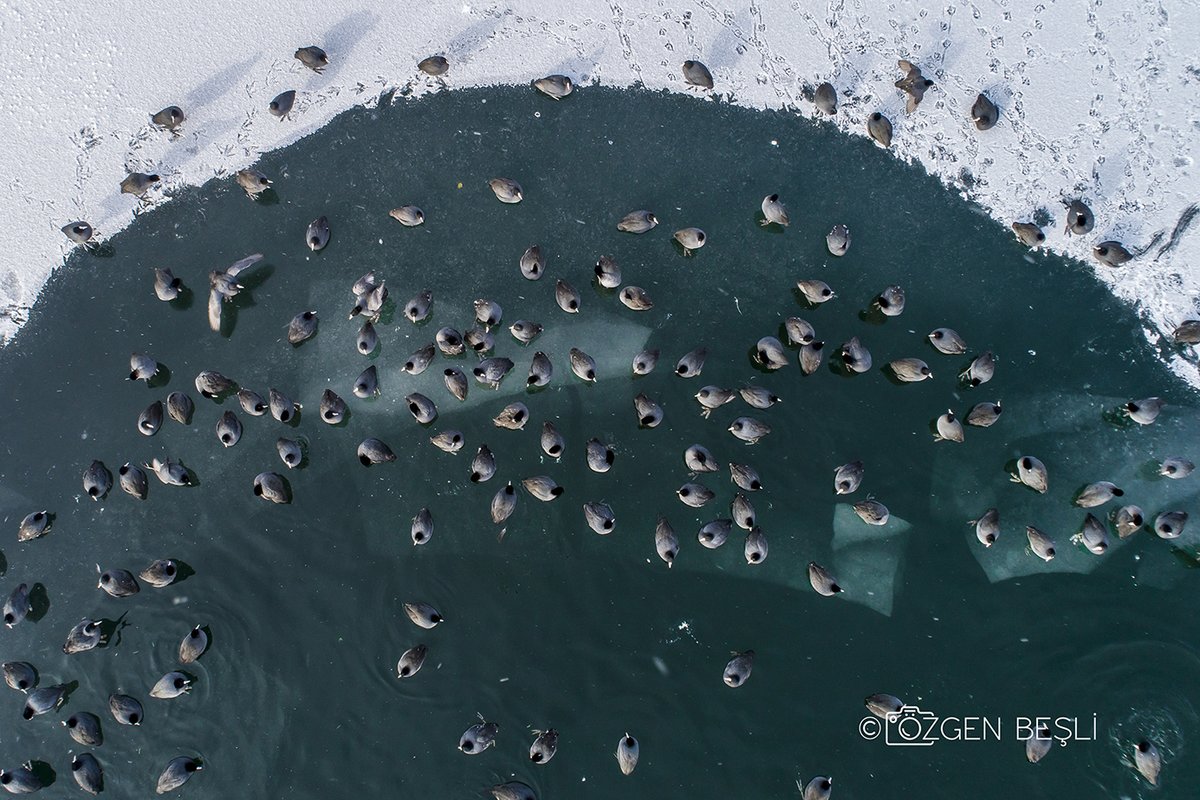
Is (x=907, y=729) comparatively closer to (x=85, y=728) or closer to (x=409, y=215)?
(x=409, y=215)

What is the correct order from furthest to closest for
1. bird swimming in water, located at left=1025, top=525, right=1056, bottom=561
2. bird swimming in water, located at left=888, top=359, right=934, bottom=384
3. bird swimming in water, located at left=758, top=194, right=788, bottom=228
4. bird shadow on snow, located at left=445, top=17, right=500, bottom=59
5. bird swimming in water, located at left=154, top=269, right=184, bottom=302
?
1. bird shadow on snow, located at left=445, top=17, right=500, bottom=59
2. bird swimming in water, located at left=154, top=269, right=184, bottom=302
3. bird swimming in water, located at left=758, top=194, right=788, bottom=228
4. bird swimming in water, located at left=888, top=359, right=934, bottom=384
5. bird swimming in water, located at left=1025, top=525, right=1056, bottom=561

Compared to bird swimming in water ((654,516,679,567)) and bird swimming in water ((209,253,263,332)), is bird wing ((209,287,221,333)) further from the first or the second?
bird swimming in water ((654,516,679,567))

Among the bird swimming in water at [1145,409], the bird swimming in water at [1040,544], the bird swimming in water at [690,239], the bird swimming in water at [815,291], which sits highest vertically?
the bird swimming in water at [690,239]

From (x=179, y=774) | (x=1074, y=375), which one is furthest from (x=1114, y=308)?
(x=179, y=774)

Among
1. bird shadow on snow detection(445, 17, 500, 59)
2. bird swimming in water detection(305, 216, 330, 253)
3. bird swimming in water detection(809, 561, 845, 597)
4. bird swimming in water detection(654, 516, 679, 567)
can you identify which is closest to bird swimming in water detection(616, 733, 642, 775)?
bird swimming in water detection(654, 516, 679, 567)

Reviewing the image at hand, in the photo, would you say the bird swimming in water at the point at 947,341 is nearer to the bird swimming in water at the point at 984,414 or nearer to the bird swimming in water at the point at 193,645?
the bird swimming in water at the point at 984,414

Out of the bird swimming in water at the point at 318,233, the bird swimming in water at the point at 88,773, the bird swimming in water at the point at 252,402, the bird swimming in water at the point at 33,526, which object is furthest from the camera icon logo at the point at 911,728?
the bird swimming in water at the point at 33,526

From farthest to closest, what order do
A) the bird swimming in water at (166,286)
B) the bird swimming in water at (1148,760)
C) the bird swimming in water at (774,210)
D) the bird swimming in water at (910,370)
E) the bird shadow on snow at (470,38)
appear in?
the bird shadow on snow at (470,38) < the bird swimming in water at (166,286) < the bird swimming in water at (774,210) < the bird swimming in water at (910,370) < the bird swimming in water at (1148,760)

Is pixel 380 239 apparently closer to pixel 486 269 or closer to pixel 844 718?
pixel 486 269
